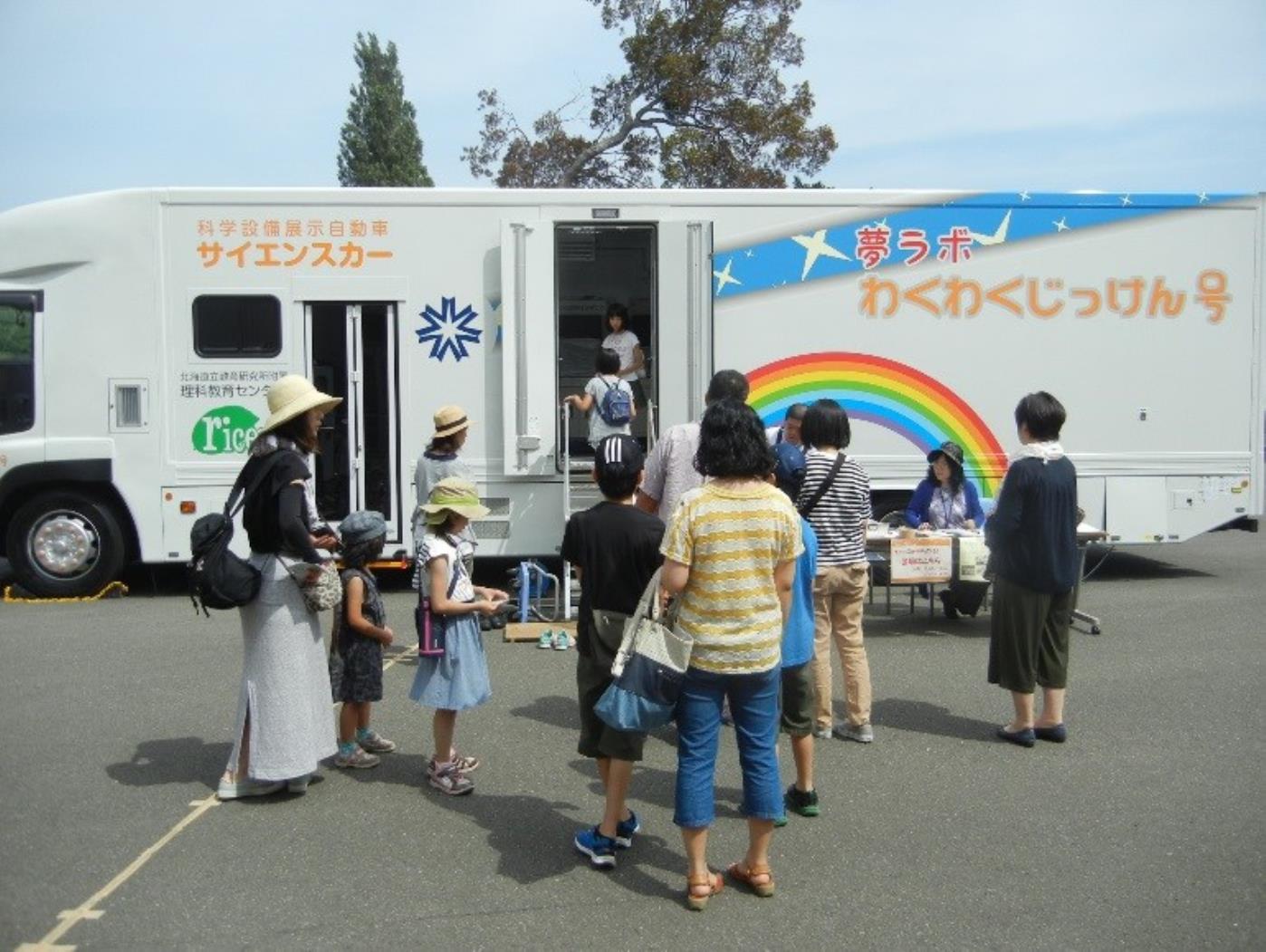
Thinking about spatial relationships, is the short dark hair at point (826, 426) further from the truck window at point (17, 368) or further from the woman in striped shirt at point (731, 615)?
the truck window at point (17, 368)

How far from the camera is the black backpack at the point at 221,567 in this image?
4.60m

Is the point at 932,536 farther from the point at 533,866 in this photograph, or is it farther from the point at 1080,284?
the point at 533,866

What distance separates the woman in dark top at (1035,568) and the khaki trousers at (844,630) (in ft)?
2.23

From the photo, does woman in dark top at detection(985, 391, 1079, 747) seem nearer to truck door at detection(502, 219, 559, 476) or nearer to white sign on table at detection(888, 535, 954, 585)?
white sign on table at detection(888, 535, 954, 585)

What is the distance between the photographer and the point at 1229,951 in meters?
3.44

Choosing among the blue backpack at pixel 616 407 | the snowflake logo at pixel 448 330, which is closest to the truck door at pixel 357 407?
the snowflake logo at pixel 448 330

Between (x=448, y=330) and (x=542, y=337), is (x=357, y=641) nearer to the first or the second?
(x=542, y=337)

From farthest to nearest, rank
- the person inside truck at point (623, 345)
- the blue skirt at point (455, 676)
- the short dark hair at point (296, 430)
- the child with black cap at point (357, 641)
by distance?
the person inside truck at point (623, 345) < the child with black cap at point (357, 641) < the short dark hair at point (296, 430) < the blue skirt at point (455, 676)

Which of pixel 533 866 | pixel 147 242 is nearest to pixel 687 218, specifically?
pixel 147 242

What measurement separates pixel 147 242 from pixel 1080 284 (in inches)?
300

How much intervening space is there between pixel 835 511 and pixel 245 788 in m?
2.85

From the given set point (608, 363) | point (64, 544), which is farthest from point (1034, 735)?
point (64, 544)

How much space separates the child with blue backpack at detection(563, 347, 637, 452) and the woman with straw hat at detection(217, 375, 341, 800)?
384cm

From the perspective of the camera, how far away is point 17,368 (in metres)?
9.23
